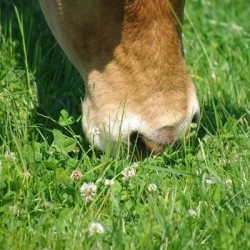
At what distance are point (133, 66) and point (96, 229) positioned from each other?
80 centimetres

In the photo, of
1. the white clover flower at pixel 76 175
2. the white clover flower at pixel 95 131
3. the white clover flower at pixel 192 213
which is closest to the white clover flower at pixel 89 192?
the white clover flower at pixel 76 175

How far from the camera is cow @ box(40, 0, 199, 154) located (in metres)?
3.26

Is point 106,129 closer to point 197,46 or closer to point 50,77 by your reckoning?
point 50,77

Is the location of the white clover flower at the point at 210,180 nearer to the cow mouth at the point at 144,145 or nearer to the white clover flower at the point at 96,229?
the cow mouth at the point at 144,145

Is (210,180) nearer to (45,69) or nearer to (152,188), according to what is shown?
(152,188)

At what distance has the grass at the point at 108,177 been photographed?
2812mm

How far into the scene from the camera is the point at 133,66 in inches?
132

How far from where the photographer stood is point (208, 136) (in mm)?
3668

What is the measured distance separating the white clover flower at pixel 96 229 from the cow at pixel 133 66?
0.51 meters

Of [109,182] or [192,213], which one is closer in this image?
[192,213]

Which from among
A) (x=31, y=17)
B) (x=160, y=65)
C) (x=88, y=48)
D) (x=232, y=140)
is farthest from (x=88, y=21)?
(x=31, y=17)

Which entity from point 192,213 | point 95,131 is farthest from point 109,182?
point 192,213

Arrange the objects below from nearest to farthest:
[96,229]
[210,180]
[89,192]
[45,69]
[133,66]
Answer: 1. [96,229]
2. [89,192]
3. [210,180]
4. [133,66]
5. [45,69]

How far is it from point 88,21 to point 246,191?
859 mm
